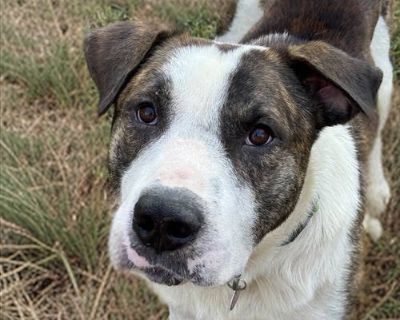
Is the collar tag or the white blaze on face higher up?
the white blaze on face

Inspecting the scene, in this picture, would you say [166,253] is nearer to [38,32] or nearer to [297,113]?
[297,113]

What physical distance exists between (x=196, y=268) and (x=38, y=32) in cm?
368

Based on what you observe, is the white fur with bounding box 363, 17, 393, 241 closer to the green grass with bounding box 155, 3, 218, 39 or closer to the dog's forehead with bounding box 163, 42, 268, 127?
the green grass with bounding box 155, 3, 218, 39

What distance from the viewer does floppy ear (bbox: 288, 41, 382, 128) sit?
2752 millimetres

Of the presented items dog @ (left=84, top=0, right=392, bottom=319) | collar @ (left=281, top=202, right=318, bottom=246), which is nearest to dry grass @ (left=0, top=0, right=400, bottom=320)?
dog @ (left=84, top=0, right=392, bottom=319)

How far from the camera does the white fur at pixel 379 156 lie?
4547mm

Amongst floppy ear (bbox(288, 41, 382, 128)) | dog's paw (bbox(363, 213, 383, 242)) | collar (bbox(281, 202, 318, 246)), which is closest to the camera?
floppy ear (bbox(288, 41, 382, 128))

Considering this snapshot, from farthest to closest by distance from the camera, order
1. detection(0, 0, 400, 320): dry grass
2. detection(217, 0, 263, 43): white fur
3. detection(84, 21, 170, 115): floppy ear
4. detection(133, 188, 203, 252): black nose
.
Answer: detection(217, 0, 263, 43): white fur → detection(0, 0, 400, 320): dry grass → detection(84, 21, 170, 115): floppy ear → detection(133, 188, 203, 252): black nose

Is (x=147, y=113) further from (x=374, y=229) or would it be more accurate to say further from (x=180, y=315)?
(x=374, y=229)

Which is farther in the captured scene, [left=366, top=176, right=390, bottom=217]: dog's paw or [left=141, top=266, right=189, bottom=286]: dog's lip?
[left=366, top=176, right=390, bottom=217]: dog's paw

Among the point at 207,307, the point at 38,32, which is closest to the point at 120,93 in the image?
the point at 207,307

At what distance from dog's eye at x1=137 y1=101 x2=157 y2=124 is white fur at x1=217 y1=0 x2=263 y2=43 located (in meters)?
2.24

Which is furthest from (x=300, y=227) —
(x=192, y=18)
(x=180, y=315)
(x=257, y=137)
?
(x=192, y=18)

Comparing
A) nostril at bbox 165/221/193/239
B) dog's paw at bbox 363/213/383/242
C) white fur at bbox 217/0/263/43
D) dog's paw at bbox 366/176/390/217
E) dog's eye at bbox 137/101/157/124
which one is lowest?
dog's paw at bbox 363/213/383/242
